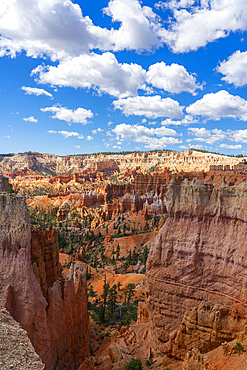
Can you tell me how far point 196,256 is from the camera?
50.5 feet

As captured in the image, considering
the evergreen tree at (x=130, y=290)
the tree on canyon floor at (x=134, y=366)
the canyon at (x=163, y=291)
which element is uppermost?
the canyon at (x=163, y=291)

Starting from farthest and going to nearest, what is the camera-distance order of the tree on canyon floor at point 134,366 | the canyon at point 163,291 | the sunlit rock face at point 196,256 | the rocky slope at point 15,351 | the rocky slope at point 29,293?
the tree on canyon floor at point 134,366 → the sunlit rock face at point 196,256 → the canyon at point 163,291 → the rocky slope at point 29,293 → the rocky slope at point 15,351

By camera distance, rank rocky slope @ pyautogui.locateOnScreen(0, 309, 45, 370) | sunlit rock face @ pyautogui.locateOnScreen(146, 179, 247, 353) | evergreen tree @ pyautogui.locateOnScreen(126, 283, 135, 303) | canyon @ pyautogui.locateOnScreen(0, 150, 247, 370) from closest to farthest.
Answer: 1. rocky slope @ pyautogui.locateOnScreen(0, 309, 45, 370)
2. canyon @ pyautogui.locateOnScreen(0, 150, 247, 370)
3. sunlit rock face @ pyautogui.locateOnScreen(146, 179, 247, 353)
4. evergreen tree @ pyautogui.locateOnScreen(126, 283, 135, 303)

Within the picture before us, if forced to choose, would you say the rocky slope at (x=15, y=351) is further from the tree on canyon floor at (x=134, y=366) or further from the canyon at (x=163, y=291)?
the tree on canyon floor at (x=134, y=366)

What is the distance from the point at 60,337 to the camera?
42.5 ft

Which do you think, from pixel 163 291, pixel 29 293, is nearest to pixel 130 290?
pixel 163 291

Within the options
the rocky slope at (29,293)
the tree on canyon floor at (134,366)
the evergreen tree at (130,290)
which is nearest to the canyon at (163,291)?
the rocky slope at (29,293)

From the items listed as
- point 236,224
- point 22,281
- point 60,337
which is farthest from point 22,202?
point 236,224

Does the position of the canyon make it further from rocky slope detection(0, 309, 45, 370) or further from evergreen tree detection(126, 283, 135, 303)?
evergreen tree detection(126, 283, 135, 303)

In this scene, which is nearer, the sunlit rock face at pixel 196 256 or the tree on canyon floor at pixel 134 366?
the sunlit rock face at pixel 196 256

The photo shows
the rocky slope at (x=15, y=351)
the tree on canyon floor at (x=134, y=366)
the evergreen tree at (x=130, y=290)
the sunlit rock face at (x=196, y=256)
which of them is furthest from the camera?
the evergreen tree at (x=130, y=290)

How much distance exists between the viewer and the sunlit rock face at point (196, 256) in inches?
560

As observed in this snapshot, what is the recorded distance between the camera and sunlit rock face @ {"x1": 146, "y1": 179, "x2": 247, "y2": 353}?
14.2 metres

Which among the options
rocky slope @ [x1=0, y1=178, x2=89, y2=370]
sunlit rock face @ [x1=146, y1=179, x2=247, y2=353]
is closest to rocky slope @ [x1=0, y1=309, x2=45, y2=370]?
rocky slope @ [x1=0, y1=178, x2=89, y2=370]
